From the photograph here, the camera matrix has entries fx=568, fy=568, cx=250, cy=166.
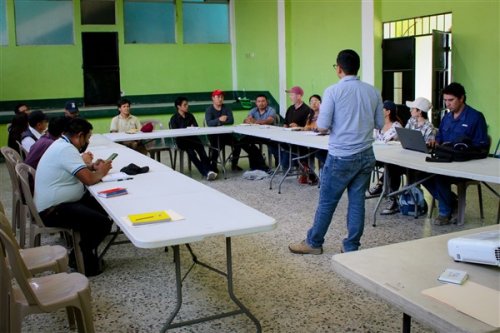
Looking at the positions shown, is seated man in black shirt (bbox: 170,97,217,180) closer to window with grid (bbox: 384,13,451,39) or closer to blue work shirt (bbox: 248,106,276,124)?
blue work shirt (bbox: 248,106,276,124)

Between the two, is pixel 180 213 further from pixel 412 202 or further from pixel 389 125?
pixel 389 125

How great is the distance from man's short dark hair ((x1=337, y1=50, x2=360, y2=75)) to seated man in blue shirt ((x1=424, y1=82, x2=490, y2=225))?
4.72 feet

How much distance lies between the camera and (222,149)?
26.0ft

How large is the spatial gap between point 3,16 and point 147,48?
8.68 ft

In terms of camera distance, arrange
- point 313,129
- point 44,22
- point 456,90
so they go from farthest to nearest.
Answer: point 44,22, point 313,129, point 456,90

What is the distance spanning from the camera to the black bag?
13.9 feet

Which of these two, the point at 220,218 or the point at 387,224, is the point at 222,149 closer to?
the point at 387,224

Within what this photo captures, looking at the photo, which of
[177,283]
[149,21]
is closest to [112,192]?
[177,283]

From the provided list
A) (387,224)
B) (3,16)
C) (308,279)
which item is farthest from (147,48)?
(308,279)

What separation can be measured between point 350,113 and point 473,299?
87.4 inches

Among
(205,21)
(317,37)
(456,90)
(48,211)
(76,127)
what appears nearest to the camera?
(48,211)

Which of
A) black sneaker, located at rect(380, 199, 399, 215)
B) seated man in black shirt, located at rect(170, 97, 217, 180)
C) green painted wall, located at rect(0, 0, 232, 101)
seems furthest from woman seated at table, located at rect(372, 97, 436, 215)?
green painted wall, located at rect(0, 0, 232, 101)

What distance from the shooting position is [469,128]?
4.69 meters

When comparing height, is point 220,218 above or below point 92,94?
below
